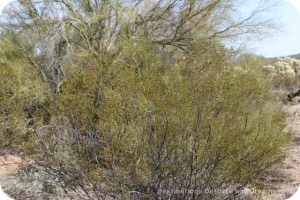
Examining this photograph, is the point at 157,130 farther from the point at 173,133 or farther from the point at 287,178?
the point at 287,178

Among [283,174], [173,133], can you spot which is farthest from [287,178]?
[173,133]

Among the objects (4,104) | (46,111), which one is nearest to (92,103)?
(4,104)

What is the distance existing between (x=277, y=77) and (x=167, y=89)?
58.0 feet

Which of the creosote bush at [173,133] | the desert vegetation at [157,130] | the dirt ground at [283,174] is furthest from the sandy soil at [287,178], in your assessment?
the creosote bush at [173,133]

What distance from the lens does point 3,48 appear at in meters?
12.5

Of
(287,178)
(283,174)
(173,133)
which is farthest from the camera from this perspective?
(283,174)

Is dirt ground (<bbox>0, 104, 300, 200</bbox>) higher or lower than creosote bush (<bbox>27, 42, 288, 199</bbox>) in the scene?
lower

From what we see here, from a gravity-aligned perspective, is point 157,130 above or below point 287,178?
above

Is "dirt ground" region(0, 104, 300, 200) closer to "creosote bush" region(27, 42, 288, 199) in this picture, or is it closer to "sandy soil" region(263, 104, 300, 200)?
"sandy soil" region(263, 104, 300, 200)

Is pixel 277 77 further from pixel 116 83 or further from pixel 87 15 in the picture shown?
pixel 116 83

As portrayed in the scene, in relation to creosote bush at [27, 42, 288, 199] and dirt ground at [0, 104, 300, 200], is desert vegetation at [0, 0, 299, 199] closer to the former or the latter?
creosote bush at [27, 42, 288, 199]

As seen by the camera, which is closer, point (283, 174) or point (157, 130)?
point (157, 130)

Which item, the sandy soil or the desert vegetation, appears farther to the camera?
the sandy soil

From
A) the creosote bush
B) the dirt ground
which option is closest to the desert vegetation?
the creosote bush
